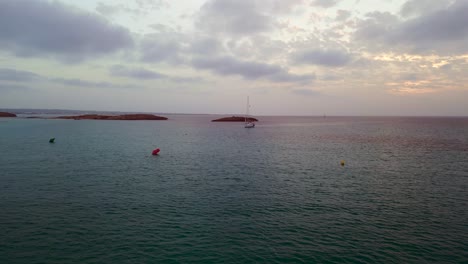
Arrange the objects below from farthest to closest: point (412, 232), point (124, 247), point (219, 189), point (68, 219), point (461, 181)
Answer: point (461, 181)
point (219, 189)
point (68, 219)
point (412, 232)
point (124, 247)

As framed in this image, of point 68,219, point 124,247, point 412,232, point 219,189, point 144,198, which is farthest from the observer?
point 219,189

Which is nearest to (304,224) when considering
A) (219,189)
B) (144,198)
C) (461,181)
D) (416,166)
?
(219,189)

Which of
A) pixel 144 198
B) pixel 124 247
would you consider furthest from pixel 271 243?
pixel 144 198

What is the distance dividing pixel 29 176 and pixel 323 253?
106ft

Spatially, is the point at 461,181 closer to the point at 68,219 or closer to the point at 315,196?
the point at 315,196

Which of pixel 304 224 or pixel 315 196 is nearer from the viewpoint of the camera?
pixel 304 224

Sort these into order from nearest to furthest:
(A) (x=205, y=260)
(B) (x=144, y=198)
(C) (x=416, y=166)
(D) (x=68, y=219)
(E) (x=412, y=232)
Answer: (A) (x=205, y=260) → (E) (x=412, y=232) → (D) (x=68, y=219) → (B) (x=144, y=198) → (C) (x=416, y=166)

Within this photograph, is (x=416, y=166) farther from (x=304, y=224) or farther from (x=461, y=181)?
(x=304, y=224)

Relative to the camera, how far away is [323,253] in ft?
51.5

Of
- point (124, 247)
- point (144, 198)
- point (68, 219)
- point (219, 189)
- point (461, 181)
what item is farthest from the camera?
point (461, 181)

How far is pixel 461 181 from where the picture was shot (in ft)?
105

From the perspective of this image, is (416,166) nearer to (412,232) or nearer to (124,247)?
(412,232)

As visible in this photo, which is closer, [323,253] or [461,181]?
[323,253]

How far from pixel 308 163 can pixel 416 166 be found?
49.2ft
